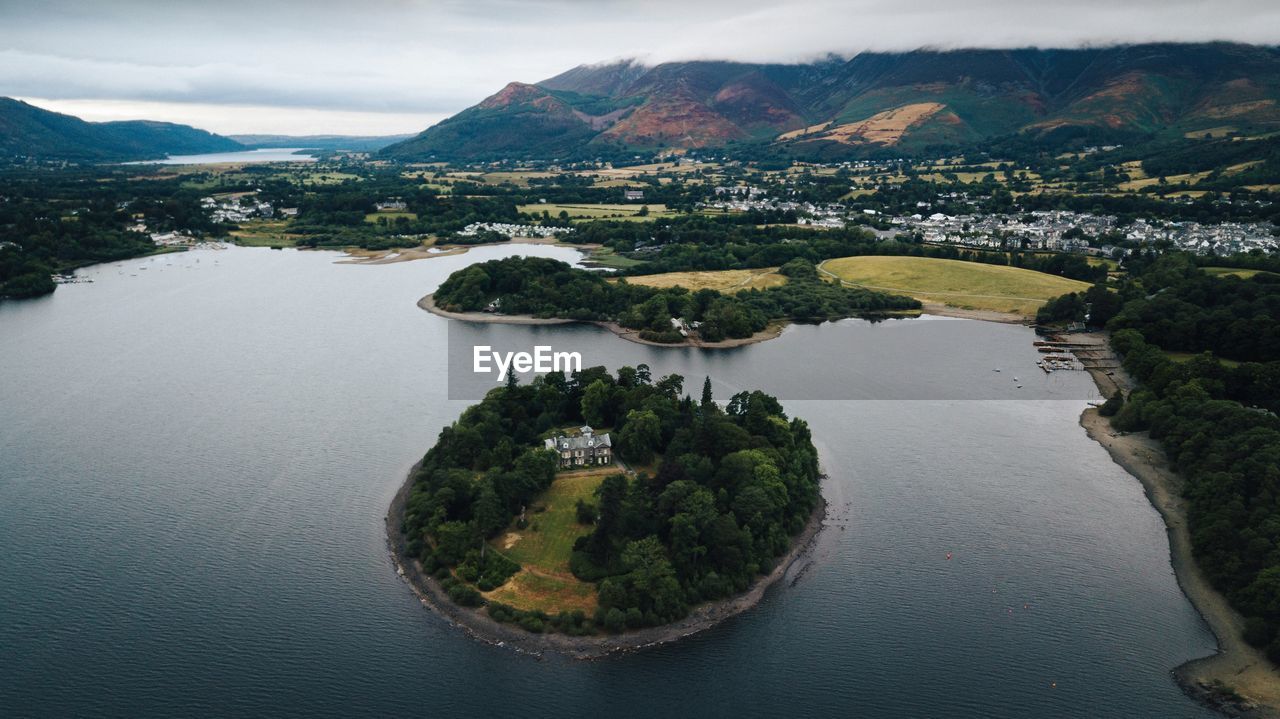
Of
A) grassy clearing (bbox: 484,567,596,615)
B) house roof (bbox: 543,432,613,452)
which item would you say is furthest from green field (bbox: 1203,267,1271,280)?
grassy clearing (bbox: 484,567,596,615)

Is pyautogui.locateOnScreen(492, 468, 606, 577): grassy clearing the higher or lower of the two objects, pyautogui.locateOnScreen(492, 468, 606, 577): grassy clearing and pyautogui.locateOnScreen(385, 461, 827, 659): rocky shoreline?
the higher

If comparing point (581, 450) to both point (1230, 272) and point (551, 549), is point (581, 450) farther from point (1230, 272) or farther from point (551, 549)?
point (1230, 272)

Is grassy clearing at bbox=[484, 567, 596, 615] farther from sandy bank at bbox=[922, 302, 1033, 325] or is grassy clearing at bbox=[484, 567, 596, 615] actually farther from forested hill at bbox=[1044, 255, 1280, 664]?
sandy bank at bbox=[922, 302, 1033, 325]

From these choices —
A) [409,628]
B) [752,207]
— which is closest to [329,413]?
[409,628]

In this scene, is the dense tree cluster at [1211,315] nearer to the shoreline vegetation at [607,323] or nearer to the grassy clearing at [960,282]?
the grassy clearing at [960,282]

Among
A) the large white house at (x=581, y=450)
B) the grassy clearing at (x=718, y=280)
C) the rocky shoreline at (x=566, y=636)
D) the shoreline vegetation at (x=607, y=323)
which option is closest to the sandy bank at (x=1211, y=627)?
the rocky shoreline at (x=566, y=636)

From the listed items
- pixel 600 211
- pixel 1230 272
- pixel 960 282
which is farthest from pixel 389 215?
pixel 1230 272
